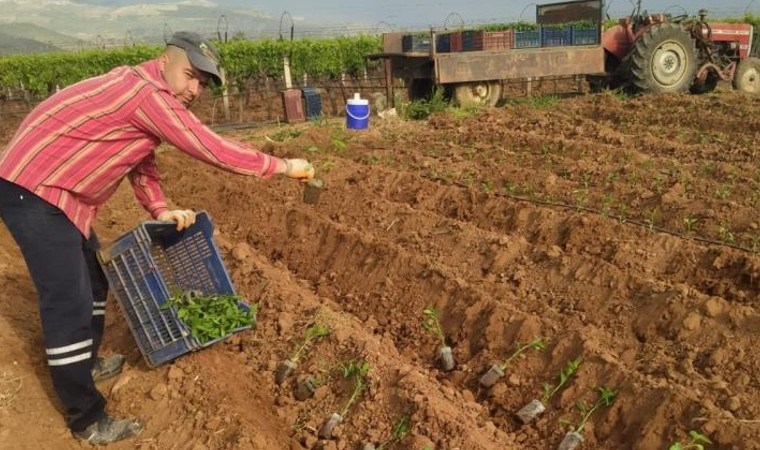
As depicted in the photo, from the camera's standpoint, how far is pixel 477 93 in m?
11.8

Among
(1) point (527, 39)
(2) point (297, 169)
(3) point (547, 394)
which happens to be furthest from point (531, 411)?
(1) point (527, 39)

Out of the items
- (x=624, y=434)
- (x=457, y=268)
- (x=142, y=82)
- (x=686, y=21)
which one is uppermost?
(x=686, y=21)

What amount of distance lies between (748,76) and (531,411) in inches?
508

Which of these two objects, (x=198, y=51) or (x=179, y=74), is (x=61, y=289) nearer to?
(x=179, y=74)

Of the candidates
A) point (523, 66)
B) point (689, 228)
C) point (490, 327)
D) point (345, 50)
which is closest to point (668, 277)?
point (689, 228)

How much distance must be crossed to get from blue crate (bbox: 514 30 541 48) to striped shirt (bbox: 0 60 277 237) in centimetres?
982

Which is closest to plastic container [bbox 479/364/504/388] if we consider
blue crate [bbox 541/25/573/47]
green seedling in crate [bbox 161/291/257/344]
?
green seedling in crate [bbox 161/291/257/344]

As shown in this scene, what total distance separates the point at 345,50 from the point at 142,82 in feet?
51.2

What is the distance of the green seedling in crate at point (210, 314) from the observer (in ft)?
11.9

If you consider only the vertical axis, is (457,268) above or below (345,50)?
below

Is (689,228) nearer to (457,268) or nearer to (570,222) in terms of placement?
(570,222)

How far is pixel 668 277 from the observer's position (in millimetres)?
4320

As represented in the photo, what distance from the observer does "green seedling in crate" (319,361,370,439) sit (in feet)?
10.7

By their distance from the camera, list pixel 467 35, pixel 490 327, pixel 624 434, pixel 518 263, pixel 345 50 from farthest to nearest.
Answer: pixel 345 50, pixel 467 35, pixel 518 263, pixel 490 327, pixel 624 434
